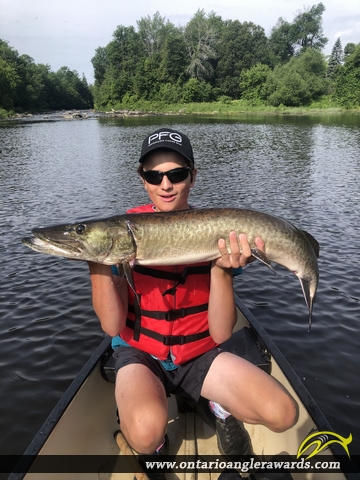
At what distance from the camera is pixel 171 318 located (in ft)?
10.0

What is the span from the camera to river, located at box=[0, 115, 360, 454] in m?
4.93

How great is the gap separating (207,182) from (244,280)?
964cm

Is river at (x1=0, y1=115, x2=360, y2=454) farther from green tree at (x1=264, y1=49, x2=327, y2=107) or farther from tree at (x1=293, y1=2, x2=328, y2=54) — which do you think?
tree at (x1=293, y1=2, x2=328, y2=54)

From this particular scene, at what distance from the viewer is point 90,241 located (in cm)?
284

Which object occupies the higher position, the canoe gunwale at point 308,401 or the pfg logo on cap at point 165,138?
the pfg logo on cap at point 165,138

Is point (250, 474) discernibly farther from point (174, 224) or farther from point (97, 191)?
point (97, 191)

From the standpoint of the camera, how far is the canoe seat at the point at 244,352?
3.67 m

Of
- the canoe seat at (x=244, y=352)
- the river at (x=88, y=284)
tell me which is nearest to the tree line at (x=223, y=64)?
the river at (x=88, y=284)

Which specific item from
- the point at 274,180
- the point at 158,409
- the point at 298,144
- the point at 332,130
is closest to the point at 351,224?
the point at 274,180

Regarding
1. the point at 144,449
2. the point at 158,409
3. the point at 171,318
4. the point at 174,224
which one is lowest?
the point at 144,449

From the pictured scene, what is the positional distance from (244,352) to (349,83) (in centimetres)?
7300

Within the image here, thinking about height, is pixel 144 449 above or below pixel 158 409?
below

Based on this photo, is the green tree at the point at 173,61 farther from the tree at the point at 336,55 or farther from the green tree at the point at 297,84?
the tree at the point at 336,55

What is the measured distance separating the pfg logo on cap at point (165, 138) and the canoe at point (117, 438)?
2177 mm
